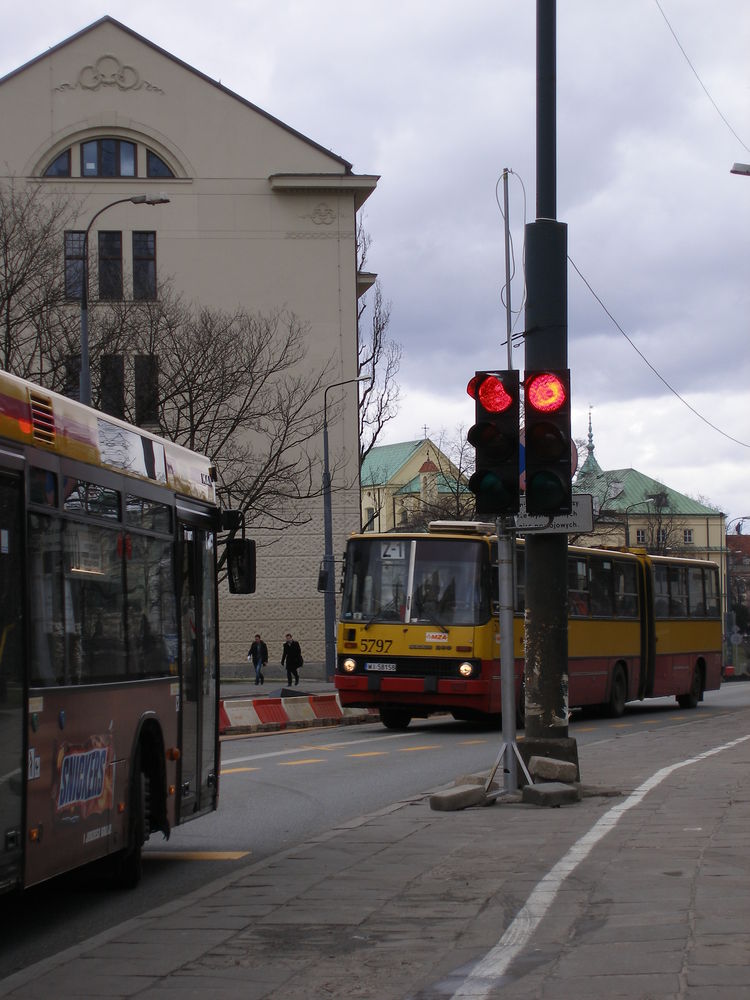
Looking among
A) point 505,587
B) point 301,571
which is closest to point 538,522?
point 505,587

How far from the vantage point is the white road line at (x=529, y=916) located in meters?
6.09

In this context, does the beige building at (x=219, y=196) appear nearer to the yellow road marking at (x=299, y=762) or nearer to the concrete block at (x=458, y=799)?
the yellow road marking at (x=299, y=762)

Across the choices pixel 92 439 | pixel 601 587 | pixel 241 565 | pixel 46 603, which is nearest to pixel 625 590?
pixel 601 587

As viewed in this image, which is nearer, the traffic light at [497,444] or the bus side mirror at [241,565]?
the bus side mirror at [241,565]

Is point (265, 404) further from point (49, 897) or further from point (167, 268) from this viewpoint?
point (49, 897)

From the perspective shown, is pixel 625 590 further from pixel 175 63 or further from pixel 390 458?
pixel 390 458

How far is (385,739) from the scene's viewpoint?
→ 23.7 metres

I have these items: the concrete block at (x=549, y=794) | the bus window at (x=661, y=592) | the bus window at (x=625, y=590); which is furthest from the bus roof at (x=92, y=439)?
the bus window at (x=661, y=592)

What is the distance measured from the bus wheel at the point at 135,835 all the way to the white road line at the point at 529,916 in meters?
2.44

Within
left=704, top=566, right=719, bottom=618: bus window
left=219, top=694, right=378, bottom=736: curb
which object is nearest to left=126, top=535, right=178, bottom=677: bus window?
left=219, top=694, right=378, bottom=736: curb

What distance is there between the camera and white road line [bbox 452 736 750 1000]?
6090 millimetres

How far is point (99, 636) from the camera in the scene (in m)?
8.35

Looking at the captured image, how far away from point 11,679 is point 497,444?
5626 mm

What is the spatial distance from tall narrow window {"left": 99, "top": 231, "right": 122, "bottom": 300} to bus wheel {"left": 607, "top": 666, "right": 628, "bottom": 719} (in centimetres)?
1340
